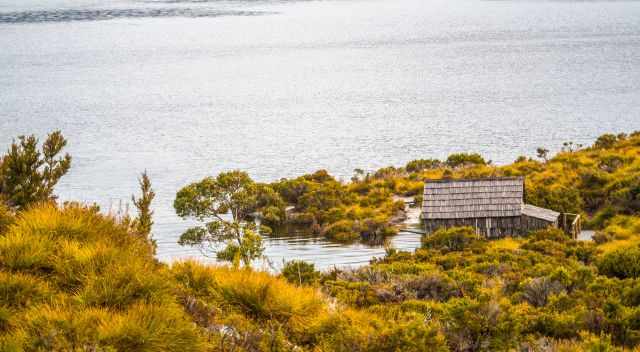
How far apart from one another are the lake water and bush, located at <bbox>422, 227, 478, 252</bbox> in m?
4.22

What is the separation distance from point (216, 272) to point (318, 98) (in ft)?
314

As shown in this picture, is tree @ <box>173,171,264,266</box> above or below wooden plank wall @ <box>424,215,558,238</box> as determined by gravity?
above

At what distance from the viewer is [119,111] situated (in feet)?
307

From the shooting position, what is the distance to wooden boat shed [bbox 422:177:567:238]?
2792cm

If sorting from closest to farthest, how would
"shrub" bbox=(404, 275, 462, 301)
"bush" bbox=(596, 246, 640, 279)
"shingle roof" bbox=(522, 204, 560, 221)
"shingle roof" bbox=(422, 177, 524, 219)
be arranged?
"shrub" bbox=(404, 275, 462, 301) < "bush" bbox=(596, 246, 640, 279) < "shingle roof" bbox=(522, 204, 560, 221) < "shingle roof" bbox=(422, 177, 524, 219)

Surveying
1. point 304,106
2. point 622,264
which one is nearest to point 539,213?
point 622,264

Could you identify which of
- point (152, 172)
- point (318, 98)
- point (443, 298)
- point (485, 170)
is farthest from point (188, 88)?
point (443, 298)

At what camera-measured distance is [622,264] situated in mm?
16156

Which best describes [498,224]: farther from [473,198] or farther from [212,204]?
[212,204]

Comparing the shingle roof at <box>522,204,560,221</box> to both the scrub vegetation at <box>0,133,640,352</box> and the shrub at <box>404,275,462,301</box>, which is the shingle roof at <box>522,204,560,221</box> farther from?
the shrub at <box>404,275,462,301</box>

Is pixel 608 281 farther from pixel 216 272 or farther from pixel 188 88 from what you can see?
pixel 188 88

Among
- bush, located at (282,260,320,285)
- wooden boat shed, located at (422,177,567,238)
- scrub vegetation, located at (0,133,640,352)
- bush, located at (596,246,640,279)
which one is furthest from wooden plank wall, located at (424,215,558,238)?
bush, located at (596,246,640,279)

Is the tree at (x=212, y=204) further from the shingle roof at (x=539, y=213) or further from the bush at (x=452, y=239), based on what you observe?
the shingle roof at (x=539, y=213)

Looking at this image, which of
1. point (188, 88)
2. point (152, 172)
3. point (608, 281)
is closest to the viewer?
point (608, 281)
